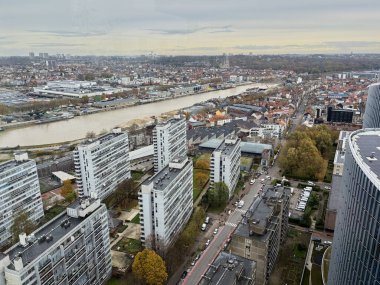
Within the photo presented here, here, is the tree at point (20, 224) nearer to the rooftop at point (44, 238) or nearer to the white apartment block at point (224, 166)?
the rooftop at point (44, 238)

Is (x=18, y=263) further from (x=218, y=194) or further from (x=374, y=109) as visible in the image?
(x=374, y=109)

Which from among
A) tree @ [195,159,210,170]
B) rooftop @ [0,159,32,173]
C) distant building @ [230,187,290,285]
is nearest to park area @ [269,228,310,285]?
distant building @ [230,187,290,285]

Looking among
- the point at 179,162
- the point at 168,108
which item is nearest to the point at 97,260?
the point at 179,162

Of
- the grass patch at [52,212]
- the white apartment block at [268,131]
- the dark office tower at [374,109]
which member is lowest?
the grass patch at [52,212]

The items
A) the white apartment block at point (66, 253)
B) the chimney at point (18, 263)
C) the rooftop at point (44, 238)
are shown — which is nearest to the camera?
the chimney at point (18, 263)

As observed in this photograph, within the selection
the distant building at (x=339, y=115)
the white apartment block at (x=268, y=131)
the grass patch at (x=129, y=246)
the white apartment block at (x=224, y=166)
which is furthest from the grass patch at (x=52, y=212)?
the distant building at (x=339, y=115)

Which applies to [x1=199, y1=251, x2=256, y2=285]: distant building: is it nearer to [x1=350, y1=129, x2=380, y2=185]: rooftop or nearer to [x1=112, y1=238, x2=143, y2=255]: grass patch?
[x1=350, y1=129, x2=380, y2=185]: rooftop
